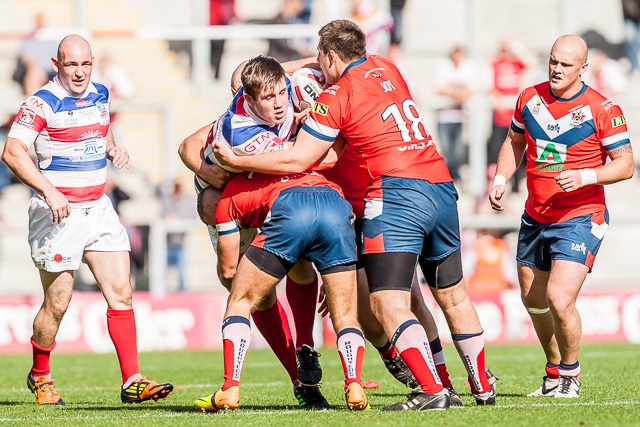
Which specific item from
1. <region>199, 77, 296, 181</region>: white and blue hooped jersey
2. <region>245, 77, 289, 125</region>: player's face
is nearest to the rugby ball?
<region>199, 77, 296, 181</region>: white and blue hooped jersey

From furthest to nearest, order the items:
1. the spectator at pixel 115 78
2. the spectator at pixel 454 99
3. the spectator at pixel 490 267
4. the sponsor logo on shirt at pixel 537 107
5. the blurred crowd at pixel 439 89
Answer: the spectator at pixel 115 78 → the spectator at pixel 454 99 → the spectator at pixel 490 267 → the blurred crowd at pixel 439 89 → the sponsor logo on shirt at pixel 537 107

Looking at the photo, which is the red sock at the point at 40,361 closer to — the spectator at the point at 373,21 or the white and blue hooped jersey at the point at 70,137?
the white and blue hooped jersey at the point at 70,137

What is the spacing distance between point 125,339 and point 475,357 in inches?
108

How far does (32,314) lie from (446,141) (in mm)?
6655

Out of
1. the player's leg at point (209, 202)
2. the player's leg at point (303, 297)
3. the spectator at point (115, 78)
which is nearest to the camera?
the player's leg at point (209, 202)

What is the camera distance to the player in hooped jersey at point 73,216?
28.7ft

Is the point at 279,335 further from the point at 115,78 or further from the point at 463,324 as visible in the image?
the point at 115,78

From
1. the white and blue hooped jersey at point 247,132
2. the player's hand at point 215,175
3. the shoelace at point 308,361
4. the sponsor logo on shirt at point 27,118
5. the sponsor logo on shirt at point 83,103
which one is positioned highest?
the sponsor logo on shirt at point 83,103

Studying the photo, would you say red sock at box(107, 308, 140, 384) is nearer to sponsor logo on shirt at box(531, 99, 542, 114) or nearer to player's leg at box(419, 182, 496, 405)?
player's leg at box(419, 182, 496, 405)

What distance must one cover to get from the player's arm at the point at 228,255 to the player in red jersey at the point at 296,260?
0.36 metres

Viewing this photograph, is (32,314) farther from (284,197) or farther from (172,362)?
(284,197)

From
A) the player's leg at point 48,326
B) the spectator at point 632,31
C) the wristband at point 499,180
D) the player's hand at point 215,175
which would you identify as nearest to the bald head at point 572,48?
the wristband at point 499,180

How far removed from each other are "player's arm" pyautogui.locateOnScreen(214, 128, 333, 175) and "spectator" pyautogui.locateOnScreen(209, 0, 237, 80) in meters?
11.8

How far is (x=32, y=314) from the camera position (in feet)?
49.9
